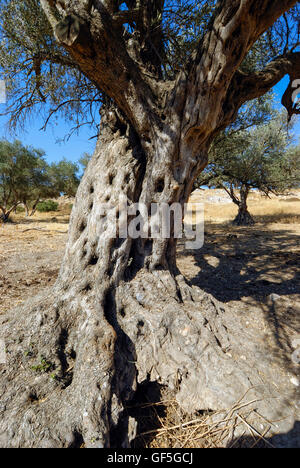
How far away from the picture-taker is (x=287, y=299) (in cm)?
370

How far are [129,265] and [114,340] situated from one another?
1.06 meters

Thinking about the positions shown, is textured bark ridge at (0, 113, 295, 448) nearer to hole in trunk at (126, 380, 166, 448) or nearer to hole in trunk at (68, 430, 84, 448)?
hole in trunk at (68, 430, 84, 448)

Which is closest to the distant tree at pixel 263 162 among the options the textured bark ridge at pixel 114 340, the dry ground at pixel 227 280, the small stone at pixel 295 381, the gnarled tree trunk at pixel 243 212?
the gnarled tree trunk at pixel 243 212

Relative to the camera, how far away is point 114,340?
2.01 meters

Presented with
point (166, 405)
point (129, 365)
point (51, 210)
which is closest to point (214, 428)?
point (166, 405)

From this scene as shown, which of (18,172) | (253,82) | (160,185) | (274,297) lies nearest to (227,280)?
(274,297)

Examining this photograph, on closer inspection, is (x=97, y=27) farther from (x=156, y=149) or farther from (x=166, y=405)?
(x=166, y=405)

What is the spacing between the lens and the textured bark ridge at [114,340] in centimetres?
164

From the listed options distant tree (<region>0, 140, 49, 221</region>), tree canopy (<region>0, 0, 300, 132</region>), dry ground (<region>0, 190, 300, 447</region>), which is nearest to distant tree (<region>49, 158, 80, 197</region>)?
distant tree (<region>0, 140, 49, 221</region>)

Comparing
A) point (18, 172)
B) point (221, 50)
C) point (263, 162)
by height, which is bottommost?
point (221, 50)

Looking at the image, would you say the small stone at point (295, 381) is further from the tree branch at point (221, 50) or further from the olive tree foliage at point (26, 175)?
the olive tree foliage at point (26, 175)

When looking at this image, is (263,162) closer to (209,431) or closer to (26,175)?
(209,431)

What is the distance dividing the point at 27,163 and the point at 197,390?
70.7ft

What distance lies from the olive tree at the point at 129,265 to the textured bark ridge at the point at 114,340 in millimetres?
12
